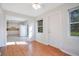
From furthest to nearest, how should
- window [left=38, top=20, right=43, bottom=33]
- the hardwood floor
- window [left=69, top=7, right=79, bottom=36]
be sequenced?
window [left=38, top=20, right=43, bottom=33] → window [left=69, top=7, right=79, bottom=36] → the hardwood floor

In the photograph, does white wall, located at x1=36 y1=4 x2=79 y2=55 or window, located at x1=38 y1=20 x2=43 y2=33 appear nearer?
white wall, located at x1=36 y1=4 x2=79 y2=55

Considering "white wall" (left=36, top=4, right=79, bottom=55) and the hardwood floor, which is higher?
"white wall" (left=36, top=4, right=79, bottom=55)

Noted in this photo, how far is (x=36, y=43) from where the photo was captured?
360 cm

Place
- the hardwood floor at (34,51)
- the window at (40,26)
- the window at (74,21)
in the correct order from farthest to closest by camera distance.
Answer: the window at (40,26) → the window at (74,21) → the hardwood floor at (34,51)

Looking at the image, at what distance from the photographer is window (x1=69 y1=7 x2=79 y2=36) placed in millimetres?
3082

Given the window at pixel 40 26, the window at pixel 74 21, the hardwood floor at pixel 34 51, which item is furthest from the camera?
the window at pixel 40 26

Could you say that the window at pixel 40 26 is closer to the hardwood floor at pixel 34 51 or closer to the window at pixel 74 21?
the hardwood floor at pixel 34 51

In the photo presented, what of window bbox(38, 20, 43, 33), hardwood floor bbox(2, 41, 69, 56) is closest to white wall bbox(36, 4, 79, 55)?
hardwood floor bbox(2, 41, 69, 56)

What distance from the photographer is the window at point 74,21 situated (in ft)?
10.1

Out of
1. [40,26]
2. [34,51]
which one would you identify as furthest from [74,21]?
[34,51]

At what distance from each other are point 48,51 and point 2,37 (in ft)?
5.87

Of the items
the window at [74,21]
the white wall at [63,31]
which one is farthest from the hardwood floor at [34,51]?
the window at [74,21]

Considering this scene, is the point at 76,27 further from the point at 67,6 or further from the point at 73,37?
the point at 67,6

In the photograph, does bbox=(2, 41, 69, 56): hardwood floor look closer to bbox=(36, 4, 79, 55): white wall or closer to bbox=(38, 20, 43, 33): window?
bbox=(36, 4, 79, 55): white wall
